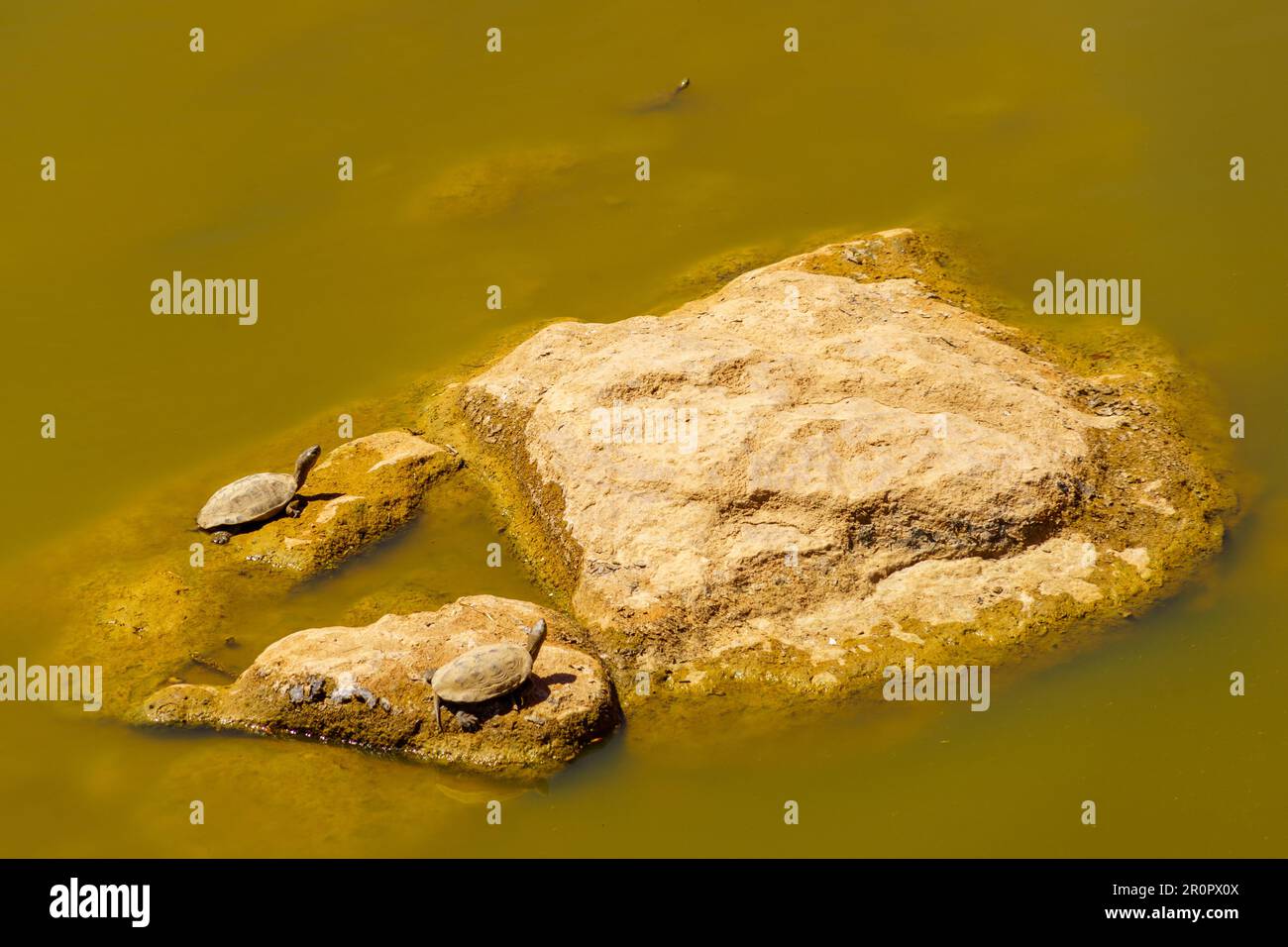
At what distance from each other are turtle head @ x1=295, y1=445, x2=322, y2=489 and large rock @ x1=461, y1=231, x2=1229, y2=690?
1.36 meters

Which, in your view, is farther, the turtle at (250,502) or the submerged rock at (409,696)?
the turtle at (250,502)

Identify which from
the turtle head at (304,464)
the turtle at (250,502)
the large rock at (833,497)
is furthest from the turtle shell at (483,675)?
the turtle head at (304,464)

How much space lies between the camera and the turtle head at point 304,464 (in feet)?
32.6

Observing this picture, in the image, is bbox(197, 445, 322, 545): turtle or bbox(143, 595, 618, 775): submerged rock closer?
bbox(143, 595, 618, 775): submerged rock

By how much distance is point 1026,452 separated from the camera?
900cm

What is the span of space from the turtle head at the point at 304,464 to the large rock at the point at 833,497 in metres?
1.36

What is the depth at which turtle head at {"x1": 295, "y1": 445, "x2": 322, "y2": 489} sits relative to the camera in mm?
9945

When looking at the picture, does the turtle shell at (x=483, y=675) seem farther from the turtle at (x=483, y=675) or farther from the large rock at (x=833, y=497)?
the large rock at (x=833, y=497)

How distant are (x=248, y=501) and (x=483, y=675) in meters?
3.01

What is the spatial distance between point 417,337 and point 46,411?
3387mm

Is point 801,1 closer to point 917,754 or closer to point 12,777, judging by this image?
point 917,754

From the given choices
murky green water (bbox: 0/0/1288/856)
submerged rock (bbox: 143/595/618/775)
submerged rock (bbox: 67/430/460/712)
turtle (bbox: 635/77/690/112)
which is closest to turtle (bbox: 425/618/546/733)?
submerged rock (bbox: 143/595/618/775)

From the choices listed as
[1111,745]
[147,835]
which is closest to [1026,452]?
[1111,745]

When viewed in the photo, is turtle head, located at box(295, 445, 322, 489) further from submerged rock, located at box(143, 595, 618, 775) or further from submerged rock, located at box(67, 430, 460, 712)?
submerged rock, located at box(143, 595, 618, 775)
